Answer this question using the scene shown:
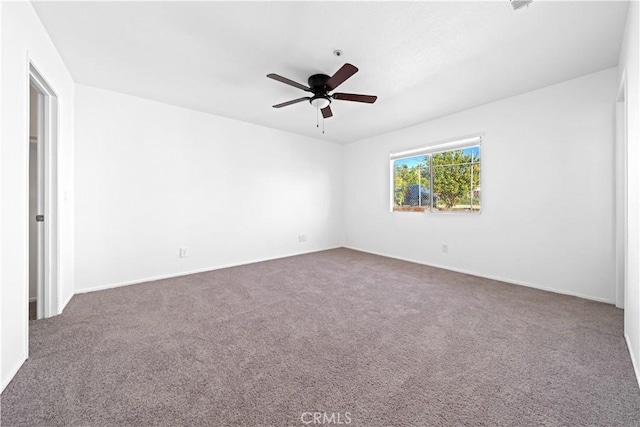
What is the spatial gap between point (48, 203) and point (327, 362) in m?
2.80

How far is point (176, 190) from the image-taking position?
363cm

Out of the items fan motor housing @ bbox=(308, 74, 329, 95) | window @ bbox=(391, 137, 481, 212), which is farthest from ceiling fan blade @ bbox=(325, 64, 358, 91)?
window @ bbox=(391, 137, 481, 212)

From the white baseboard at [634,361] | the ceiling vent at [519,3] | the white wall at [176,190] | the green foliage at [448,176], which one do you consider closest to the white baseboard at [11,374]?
the white wall at [176,190]

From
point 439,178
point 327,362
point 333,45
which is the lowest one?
point 327,362

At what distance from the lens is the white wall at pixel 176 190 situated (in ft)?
9.91

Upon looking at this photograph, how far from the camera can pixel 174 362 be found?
65.7 inches

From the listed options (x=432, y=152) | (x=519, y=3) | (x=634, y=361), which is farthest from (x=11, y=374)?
(x=432, y=152)

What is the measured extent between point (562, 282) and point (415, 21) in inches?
128

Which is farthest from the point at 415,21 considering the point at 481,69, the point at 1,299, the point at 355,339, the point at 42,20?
the point at 1,299

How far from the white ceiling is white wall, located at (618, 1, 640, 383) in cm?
30

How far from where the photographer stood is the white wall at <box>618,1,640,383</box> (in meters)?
1.52

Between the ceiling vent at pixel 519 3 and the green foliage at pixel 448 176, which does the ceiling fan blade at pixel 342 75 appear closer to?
the ceiling vent at pixel 519 3

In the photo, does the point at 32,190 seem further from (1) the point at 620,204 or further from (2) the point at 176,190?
(1) the point at 620,204

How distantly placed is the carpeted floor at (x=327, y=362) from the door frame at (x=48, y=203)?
10.0 inches
